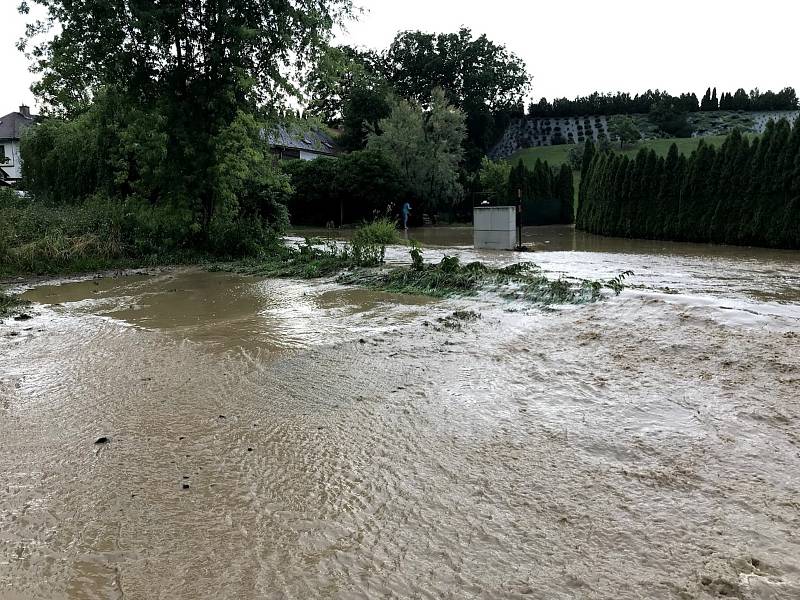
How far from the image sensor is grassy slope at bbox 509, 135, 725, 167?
172 feet

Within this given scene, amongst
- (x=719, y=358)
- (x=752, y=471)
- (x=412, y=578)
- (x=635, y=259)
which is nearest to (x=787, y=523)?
(x=752, y=471)

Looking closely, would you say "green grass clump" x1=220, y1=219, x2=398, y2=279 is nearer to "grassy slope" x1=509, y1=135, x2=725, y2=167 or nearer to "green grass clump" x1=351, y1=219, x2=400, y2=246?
"green grass clump" x1=351, y1=219, x2=400, y2=246

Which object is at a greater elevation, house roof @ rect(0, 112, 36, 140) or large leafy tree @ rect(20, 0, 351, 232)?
house roof @ rect(0, 112, 36, 140)

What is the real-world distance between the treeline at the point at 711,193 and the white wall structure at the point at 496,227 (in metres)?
6.88

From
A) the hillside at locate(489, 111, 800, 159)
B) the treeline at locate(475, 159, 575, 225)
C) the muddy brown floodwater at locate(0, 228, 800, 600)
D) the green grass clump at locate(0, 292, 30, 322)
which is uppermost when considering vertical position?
the hillside at locate(489, 111, 800, 159)

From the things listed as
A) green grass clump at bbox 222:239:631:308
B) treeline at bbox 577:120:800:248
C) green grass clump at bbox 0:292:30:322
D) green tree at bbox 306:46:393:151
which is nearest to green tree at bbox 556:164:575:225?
treeline at bbox 577:120:800:248

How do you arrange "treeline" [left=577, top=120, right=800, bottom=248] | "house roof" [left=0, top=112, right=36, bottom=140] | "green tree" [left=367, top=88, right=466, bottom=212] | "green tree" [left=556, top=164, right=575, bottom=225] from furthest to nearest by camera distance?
"house roof" [left=0, top=112, right=36, bottom=140], "green tree" [left=367, top=88, right=466, bottom=212], "green tree" [left=556, top=164, right=575, bottom=225], "treeline" [left=577, top=120, right=800, bottom=248]

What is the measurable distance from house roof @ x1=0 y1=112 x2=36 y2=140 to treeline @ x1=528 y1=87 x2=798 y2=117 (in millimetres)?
52682

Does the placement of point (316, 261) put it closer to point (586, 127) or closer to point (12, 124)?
point (12, 124)

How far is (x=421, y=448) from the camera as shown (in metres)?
3.79

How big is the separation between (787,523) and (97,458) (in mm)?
3831

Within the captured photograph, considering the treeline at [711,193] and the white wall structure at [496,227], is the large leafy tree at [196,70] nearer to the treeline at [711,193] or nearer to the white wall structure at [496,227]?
the white wall structure at [496,227]

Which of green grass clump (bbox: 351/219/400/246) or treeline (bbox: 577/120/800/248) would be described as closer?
green grass clump (bbox: 351/219/400/246)

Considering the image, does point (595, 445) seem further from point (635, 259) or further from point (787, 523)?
point (635, 259)
